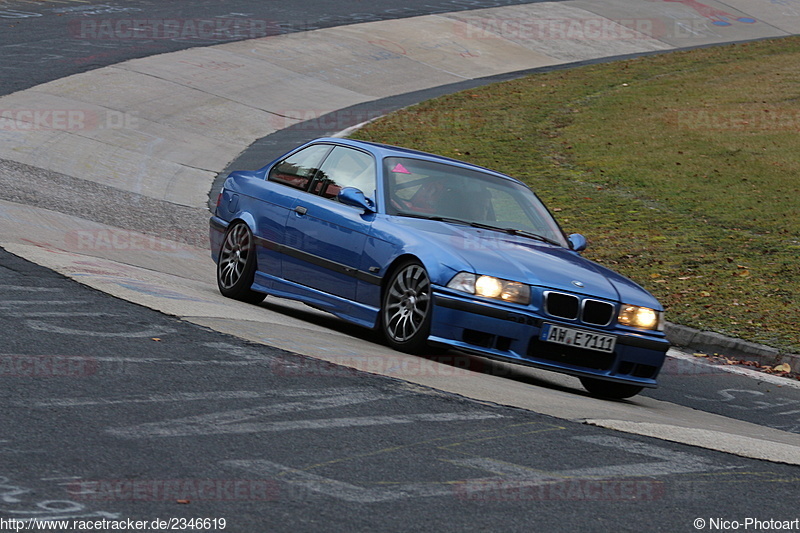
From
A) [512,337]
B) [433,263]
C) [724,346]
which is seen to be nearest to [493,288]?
[512,337]

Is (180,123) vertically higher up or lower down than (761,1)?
lower down

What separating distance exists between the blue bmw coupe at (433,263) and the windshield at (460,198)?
11 mm

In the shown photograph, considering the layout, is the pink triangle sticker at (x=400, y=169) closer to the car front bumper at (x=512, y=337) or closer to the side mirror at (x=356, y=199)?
the side mirror at (x=356, y=199)

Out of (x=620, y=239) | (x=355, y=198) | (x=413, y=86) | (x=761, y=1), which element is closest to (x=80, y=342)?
(x=355, y=198)

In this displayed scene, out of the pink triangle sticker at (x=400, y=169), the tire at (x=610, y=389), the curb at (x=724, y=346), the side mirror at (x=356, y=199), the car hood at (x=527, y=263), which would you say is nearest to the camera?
the car hood at (x=527, y=263)

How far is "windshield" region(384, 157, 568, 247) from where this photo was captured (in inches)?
353

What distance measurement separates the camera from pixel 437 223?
28.7ft

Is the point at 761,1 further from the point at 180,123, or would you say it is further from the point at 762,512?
the point at 762,512

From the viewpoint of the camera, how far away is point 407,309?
27.0 ft

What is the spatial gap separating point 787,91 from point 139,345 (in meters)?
22.4

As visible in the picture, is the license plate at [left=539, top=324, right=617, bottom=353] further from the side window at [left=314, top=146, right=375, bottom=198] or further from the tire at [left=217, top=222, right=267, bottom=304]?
the tire at [left=217, top=222, right=267, bottom=304]

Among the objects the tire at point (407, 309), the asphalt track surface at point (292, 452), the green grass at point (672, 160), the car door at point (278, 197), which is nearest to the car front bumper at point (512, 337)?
the tire at point (407, 309)

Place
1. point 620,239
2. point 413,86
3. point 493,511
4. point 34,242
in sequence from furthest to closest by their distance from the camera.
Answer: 1. point 413,86
2. point 620,239
3. point 34,242
4. point 493,511

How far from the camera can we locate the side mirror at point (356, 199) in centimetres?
880
